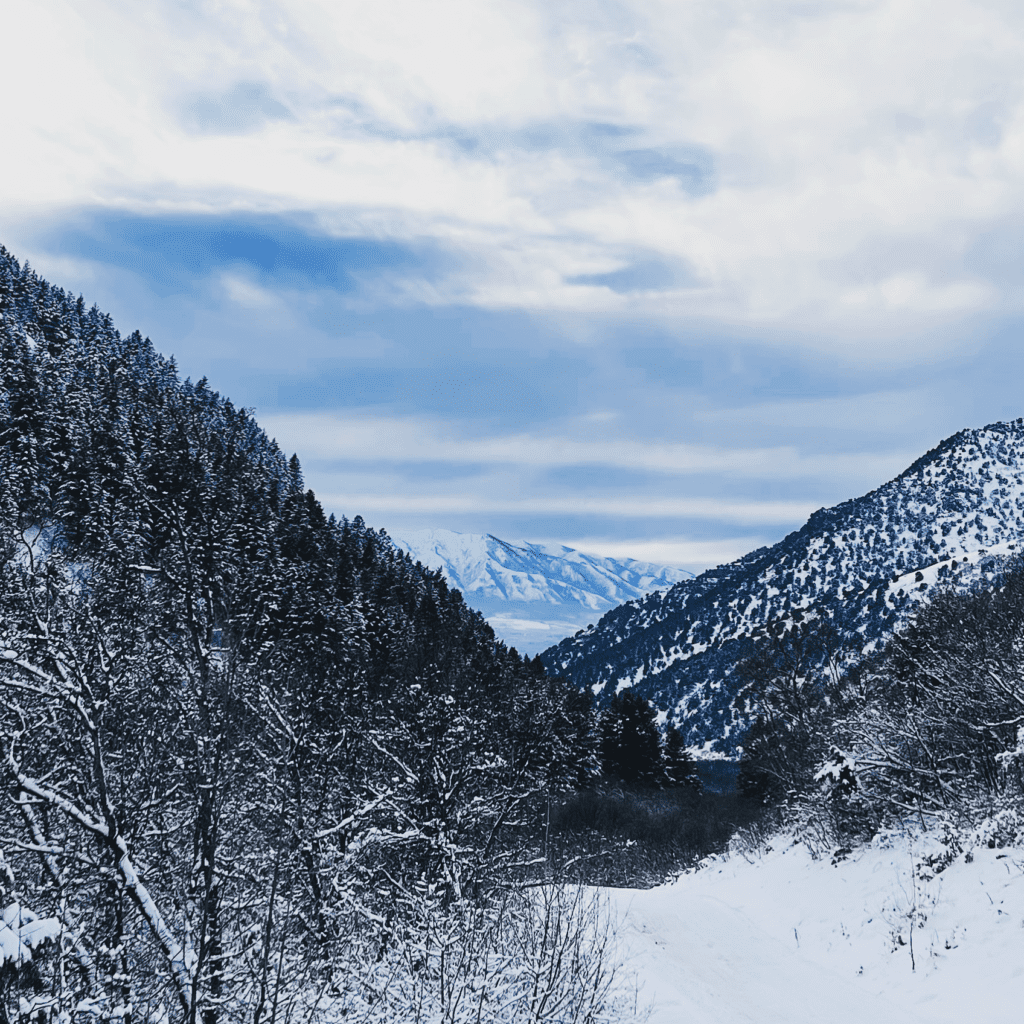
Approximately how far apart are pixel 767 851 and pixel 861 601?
95022mm

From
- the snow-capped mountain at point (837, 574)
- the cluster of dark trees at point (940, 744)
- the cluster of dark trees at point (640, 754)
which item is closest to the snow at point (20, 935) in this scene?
the cluster of dark trees at point (940, 744)

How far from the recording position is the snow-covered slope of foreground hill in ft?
35.6

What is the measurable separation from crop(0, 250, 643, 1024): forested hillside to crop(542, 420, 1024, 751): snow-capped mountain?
9187 cm

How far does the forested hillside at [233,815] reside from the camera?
7039 mm

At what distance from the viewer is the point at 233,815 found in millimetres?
12023

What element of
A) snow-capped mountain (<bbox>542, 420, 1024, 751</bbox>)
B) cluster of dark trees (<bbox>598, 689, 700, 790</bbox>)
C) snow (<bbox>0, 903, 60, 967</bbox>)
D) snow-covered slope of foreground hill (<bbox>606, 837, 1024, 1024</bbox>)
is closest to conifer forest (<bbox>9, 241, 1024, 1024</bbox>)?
snow (<bbox>0, 903, 60, 967</bbox>)

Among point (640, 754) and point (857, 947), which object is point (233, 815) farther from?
point (640, 754)

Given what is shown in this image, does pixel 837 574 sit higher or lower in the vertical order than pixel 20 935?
higher

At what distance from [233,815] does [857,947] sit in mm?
11479

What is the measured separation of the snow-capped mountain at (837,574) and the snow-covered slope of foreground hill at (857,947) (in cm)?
9563

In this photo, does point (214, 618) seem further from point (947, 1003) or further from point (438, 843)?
point (947, 1003)

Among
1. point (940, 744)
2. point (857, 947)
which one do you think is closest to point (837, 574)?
point (940, 744)

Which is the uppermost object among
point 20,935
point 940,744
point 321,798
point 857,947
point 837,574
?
point 837,574

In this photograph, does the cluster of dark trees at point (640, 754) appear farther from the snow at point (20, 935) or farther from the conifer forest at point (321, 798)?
the snow at point (20, 935)
